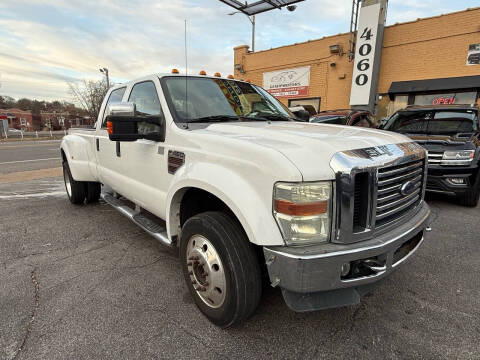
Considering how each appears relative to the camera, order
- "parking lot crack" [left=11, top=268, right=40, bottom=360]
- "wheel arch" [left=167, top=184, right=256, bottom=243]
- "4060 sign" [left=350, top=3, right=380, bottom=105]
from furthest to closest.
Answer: "4060 sign" [left=350, top=3, right=380, bottom=105]
"wheel arch" [left=167, top=184, right=256, bottom=243]
"parking lot crack" [left=11, top=268, right=40, bottom=360]

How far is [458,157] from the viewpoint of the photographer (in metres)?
4.79

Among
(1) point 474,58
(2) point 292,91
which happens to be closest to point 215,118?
(1) point 474,58

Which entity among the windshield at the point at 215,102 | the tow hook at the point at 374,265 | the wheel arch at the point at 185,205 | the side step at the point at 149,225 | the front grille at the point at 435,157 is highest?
the windshield at the point at 215,102

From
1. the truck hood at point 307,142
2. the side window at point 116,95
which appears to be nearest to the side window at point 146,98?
the side window at point 116,95

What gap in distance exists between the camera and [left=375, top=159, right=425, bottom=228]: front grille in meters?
1.78

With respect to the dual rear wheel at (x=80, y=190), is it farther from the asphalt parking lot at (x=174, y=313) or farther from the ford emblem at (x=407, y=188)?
the ford emblem at (x=407, y=188)

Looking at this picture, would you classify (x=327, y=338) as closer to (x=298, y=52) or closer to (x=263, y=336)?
(x=263, y=336)

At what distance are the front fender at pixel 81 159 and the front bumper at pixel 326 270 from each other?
3559mm

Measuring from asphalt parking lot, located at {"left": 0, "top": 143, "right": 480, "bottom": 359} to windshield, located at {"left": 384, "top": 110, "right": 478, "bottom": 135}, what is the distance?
116 inches

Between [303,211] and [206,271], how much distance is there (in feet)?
2.87

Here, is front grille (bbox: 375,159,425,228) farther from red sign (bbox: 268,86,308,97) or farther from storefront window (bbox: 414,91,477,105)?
red sign (bbox: 268,86,308,97)

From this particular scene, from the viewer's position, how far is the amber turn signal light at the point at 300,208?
61.1 inches

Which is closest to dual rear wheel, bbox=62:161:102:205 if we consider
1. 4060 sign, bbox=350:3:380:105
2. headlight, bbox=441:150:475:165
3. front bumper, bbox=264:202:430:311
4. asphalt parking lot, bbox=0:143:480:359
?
asphalt parking lot, bbox=0:143:480:359

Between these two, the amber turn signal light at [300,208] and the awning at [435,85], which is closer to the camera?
the amber turn signal light at [300,208]
